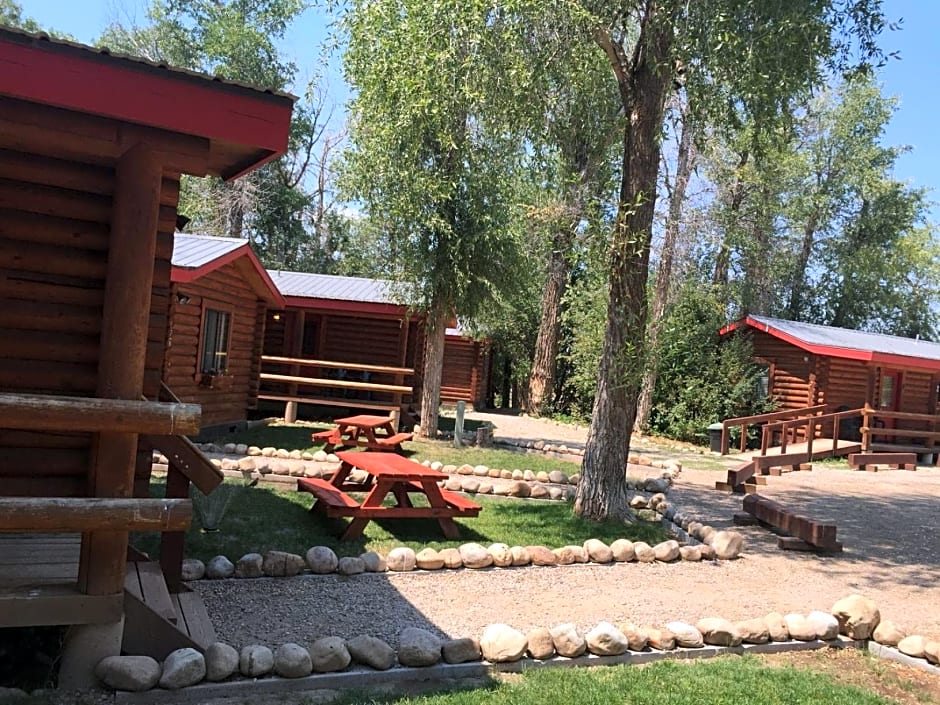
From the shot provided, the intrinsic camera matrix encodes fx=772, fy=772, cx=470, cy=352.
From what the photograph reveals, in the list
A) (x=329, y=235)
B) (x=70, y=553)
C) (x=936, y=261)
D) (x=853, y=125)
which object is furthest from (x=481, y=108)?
(x=936, y=261)

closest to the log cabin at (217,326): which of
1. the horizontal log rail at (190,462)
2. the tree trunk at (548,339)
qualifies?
the horizontal log rail at (190,462)

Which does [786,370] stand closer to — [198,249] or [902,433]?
[902,433]

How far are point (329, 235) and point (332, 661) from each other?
121 feet

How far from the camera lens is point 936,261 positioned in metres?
40.0

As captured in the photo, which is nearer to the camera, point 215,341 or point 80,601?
point 80,601

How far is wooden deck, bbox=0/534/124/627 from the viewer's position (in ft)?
11.8

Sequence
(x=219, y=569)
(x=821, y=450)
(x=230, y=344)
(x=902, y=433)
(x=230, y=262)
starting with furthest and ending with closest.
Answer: (x=902, y=433), (x=821, y=450), (x=230, y=344), (x=230, y=262), (x=219, y=569)

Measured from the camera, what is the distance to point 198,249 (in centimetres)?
1382

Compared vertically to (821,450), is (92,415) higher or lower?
higher

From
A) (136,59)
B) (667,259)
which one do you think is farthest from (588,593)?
(667,259)

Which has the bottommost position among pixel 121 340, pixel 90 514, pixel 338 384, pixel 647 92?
pixel 90 514

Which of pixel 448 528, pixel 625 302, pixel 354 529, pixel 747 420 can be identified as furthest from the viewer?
pixel 747 420

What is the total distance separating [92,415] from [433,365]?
1285 cm

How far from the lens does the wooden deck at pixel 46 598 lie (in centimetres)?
359
